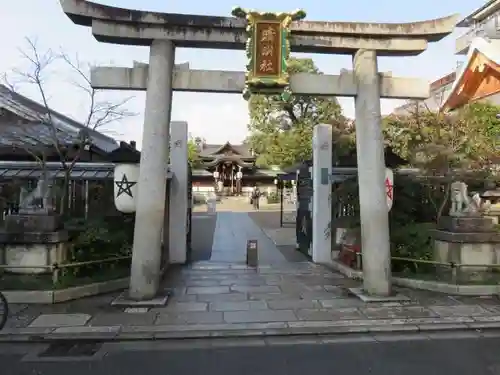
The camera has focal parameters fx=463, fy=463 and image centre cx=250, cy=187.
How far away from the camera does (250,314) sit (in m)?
8.23

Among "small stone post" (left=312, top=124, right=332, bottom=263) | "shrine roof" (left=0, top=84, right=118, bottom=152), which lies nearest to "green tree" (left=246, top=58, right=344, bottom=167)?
"shrine roof" (left=0, top=84, right=118, bottom=152)

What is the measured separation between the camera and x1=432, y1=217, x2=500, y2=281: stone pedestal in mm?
10336

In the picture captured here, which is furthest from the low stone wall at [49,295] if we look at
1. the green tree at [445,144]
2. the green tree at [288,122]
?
the green tree at [288,122]

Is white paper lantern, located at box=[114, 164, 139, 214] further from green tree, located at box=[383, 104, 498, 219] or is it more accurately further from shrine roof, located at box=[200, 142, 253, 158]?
shrine roof, located at box=[200, 142, 253, 158]

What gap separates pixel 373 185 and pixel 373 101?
→ 5.82ft

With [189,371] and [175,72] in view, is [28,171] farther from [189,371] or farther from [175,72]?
[189,371]

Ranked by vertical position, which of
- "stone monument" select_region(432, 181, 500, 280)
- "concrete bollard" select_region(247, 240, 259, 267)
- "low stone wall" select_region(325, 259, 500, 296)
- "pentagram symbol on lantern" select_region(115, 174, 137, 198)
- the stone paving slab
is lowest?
the stone paving slab

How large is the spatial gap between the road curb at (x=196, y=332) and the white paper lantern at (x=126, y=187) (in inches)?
142

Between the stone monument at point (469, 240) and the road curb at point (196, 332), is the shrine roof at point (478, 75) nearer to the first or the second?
the stone monument at point (469, 240)

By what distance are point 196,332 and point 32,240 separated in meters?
4.59

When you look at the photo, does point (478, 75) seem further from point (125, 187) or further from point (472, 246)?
point (125, 187)

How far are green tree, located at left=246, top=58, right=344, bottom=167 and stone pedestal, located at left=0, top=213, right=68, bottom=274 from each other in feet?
87.8

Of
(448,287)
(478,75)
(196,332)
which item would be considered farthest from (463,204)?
(196,332)

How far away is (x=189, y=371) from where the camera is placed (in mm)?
5723
